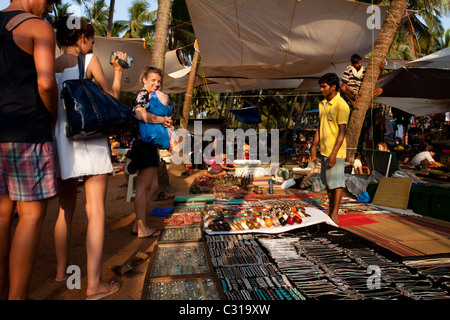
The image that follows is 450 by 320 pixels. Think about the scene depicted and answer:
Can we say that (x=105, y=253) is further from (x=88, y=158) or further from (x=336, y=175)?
(x=336, y=175)

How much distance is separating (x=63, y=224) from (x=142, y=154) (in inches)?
43.6

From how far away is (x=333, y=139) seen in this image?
11.4 feet

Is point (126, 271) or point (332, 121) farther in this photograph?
point (332, 121)

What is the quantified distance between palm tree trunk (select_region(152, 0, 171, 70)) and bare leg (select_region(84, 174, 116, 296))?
4616mm

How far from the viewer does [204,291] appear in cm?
172

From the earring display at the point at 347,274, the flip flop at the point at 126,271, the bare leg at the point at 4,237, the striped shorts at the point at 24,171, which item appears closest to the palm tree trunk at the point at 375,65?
the earring display at the point at 347,274

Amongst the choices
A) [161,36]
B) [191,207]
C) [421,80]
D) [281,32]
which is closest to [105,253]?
[191,207]

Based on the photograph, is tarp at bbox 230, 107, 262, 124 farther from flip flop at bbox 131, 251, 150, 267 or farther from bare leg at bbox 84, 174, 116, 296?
bare leg at bbox 84, 174, 116, 296

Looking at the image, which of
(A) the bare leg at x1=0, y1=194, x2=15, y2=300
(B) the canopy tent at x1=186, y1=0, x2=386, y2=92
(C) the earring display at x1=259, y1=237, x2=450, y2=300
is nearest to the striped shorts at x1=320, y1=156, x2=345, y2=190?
(C) the earring display at x1=259, y1=237, x2=450, y2=300

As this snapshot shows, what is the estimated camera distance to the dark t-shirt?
4.55ft

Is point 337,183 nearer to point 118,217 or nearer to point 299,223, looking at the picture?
point 299,223

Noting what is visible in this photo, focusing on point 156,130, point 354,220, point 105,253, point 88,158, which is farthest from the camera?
point 354,220

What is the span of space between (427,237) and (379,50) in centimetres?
464
